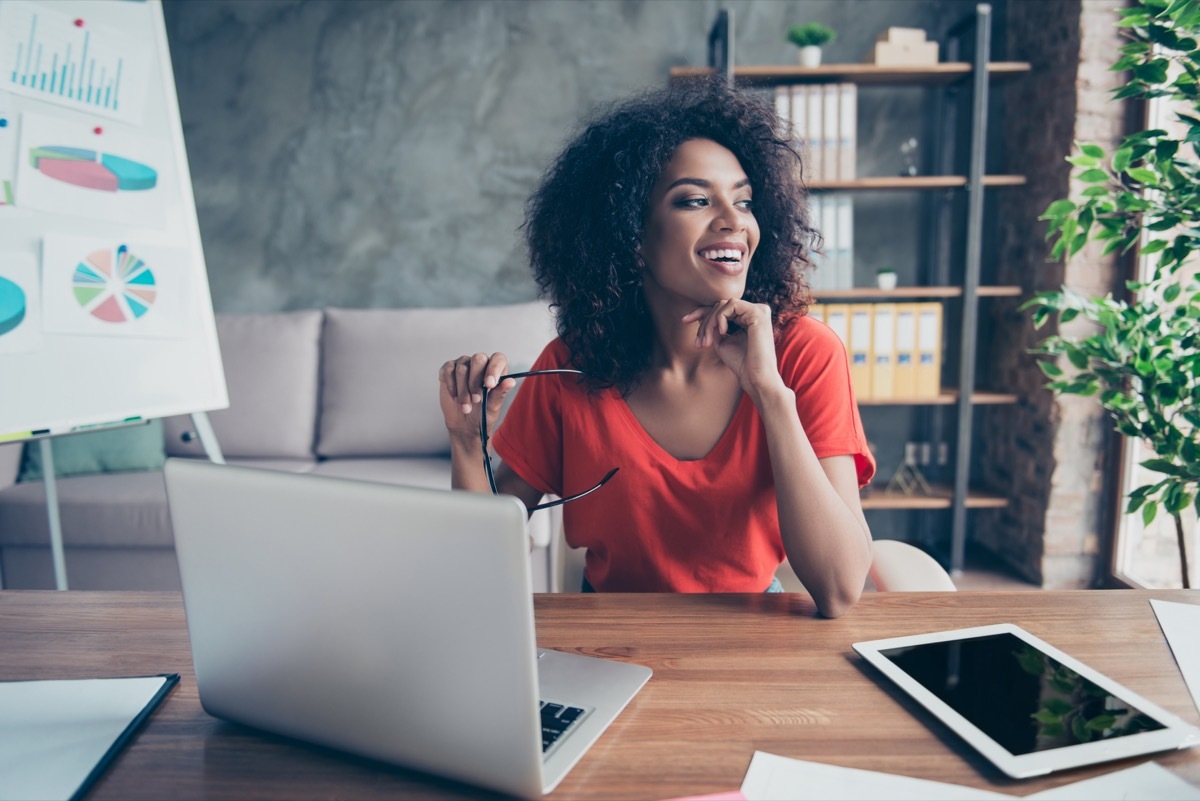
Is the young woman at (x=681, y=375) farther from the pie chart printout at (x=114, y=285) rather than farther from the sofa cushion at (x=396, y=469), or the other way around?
the sofa cushion at (x=396, y=469)

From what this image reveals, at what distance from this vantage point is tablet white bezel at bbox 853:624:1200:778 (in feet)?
1.86

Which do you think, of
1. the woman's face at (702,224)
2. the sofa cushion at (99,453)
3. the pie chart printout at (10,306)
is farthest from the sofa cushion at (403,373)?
the woman's face at (702,224)

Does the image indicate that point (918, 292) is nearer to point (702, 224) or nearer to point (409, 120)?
point (702, 224)

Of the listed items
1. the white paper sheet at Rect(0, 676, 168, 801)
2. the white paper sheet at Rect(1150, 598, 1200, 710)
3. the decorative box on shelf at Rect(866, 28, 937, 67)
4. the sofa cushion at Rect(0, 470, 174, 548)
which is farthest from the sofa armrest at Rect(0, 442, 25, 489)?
the decorative box on shelf at Rect(866, 28, 937, 67)

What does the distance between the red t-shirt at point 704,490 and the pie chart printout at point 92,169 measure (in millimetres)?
1100

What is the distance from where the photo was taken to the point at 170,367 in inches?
65.0

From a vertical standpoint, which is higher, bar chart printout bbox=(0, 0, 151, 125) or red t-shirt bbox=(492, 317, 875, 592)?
bar chart printout bbox=(0, 0, 151, 125)

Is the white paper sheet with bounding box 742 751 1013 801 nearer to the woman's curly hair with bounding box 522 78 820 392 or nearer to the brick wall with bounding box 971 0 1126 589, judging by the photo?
the woman's curly hair with bounding box 522 78 820 392

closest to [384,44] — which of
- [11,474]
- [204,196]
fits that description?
[204,196]

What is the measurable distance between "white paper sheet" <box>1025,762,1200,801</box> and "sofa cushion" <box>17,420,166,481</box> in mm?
2779

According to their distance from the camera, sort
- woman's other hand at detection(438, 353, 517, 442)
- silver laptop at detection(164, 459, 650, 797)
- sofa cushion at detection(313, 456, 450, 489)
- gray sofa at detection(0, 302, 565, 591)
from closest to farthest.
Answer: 1. silver laptop at detection(164, 459, 650, 797)
2. woman's other hand at detection(438, 353, 517, 442)
3. sofa cushion at detection(313, 456, 450, 489)
4. gray sofa at detection(0, 302, 565, 591)

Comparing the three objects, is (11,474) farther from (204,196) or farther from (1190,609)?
(1190,609)

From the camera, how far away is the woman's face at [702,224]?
3.92 feet

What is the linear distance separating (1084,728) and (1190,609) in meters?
0.36
